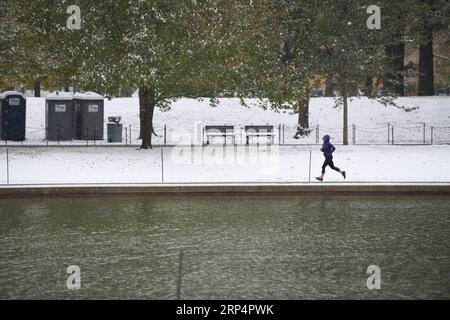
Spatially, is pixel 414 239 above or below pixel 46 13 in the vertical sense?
below

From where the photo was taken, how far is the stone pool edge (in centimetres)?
1795

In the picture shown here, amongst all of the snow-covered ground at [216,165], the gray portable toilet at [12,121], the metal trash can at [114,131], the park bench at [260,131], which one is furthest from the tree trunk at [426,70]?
the gray portable toilet at [12,121]

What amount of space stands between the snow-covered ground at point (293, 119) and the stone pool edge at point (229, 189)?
48.1 feet

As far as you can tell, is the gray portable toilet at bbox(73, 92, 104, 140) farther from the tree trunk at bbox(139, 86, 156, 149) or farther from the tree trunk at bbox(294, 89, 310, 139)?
the tree trunk at bbox(294, 89, 310, 139)

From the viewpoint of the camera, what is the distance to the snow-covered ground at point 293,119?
34.9 m

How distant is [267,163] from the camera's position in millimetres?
23703

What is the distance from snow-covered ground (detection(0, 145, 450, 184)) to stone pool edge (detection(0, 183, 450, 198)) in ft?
5.39

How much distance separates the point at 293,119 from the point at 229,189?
20.6m

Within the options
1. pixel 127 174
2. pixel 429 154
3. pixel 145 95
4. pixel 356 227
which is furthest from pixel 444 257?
pixel 145 95

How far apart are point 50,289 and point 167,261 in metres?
2.06

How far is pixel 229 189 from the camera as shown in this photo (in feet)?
60.0

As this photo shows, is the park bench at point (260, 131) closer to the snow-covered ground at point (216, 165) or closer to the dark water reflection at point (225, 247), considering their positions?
the snow-covered ground at point (216, 165)
